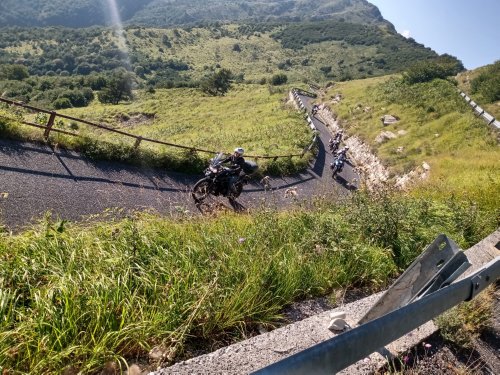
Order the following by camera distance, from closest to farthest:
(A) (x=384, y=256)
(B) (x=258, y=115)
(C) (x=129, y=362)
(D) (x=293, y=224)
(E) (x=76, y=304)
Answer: (C) (x=129, y=362) < (E) (x=76, y=304) < (A) (x=384, y=256) < (D) (x=293, y=224) < (B) (x=258, y=115)

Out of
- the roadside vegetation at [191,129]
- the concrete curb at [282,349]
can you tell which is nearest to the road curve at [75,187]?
the roadside vegetation at [191,129]

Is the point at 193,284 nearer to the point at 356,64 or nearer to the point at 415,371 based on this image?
the point at 415,371

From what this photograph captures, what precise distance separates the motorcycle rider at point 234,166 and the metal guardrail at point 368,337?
9941 millimetres

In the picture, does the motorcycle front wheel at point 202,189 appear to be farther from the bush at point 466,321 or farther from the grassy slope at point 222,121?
the grassy slope at point 222,121

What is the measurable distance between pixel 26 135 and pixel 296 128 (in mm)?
26058

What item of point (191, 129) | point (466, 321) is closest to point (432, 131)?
point (191, 129)

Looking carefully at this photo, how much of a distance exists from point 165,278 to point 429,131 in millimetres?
33340

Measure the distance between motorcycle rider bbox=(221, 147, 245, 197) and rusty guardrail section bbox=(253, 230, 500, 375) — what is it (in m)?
9.14

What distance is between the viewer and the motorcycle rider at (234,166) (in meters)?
12.1

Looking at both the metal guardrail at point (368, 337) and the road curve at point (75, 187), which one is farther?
the road curve at point (75, 187)

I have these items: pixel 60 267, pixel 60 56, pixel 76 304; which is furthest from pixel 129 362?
pixel 60 56

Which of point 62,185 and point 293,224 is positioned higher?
point 293,224

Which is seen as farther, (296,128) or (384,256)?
(296,128)

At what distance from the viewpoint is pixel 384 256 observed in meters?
5.26
